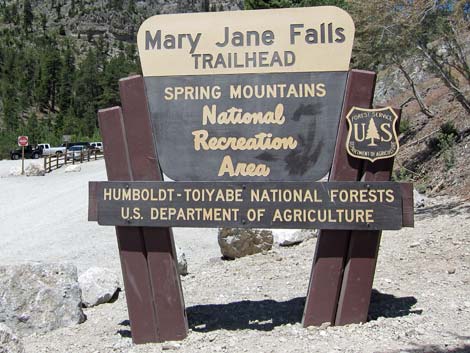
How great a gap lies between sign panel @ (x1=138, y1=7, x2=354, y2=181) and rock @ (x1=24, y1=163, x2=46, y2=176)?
2686 cm

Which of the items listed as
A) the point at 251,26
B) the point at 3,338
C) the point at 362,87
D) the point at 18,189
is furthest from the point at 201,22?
the point at 18,189

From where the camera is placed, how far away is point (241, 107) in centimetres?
504

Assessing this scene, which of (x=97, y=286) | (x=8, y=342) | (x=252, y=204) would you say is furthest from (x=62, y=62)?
(x=8, y=342)

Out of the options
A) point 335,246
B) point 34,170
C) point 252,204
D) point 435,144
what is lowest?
point 34,170

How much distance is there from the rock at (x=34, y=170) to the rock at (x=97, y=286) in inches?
968

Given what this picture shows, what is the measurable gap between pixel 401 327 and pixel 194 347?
169 centimetres

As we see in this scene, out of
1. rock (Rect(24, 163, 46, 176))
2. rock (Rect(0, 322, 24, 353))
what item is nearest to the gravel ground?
rock (Rect(0, 322, 24, 353))

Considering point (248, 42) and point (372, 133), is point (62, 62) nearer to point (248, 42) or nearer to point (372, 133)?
point (248, 42)

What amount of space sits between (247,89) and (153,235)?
1479 mm

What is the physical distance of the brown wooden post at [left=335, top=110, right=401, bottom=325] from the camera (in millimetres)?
4910

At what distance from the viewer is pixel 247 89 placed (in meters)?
5.03

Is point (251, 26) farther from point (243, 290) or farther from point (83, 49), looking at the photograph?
point (83, 49)

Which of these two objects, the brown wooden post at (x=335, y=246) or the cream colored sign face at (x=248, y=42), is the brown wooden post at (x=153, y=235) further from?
the brown wooden post at (x=335, y=246)

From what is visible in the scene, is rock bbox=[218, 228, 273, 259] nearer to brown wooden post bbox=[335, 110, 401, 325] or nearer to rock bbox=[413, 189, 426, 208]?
rock bbox=[413, 189, 426, 208]
